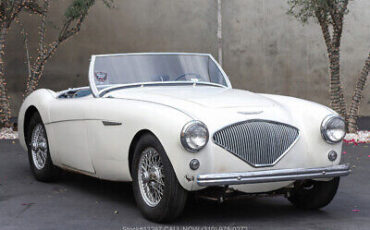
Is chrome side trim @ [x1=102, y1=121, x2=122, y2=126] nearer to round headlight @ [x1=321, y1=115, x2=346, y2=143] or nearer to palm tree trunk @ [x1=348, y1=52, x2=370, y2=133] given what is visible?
round headlight @ [x1=321, y1=115, x2=346, y2=143]

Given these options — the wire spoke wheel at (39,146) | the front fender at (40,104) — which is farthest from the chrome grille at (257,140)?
the wire spoke wheel at (39,146)

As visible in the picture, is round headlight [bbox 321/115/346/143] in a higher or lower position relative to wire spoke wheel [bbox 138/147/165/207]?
higher

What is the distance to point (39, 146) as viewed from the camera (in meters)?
7.17

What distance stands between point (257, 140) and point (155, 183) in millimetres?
858

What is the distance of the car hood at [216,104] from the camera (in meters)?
4.98

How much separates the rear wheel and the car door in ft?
1.10

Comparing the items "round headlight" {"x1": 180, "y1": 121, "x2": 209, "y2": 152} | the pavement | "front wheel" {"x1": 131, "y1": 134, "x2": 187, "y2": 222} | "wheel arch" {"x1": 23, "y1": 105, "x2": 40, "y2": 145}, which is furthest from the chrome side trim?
"wheel arch" {"x1": 23, "y1": 105, "x2": 40, "y2": 145}

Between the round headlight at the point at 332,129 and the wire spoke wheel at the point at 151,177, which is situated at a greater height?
the round headlight at the point at 332,129

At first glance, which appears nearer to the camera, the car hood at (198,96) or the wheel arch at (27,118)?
the car hood at (198,96)

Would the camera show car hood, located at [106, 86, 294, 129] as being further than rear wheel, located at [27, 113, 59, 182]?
No

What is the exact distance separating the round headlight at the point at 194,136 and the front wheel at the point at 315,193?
100cm

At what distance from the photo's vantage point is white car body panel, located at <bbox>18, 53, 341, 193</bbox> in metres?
4.84

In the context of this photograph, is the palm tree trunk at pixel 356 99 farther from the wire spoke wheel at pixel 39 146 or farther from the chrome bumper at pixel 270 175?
the chrome bumper at pixel 270 175

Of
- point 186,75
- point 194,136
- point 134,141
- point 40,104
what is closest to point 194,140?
point 194,136
